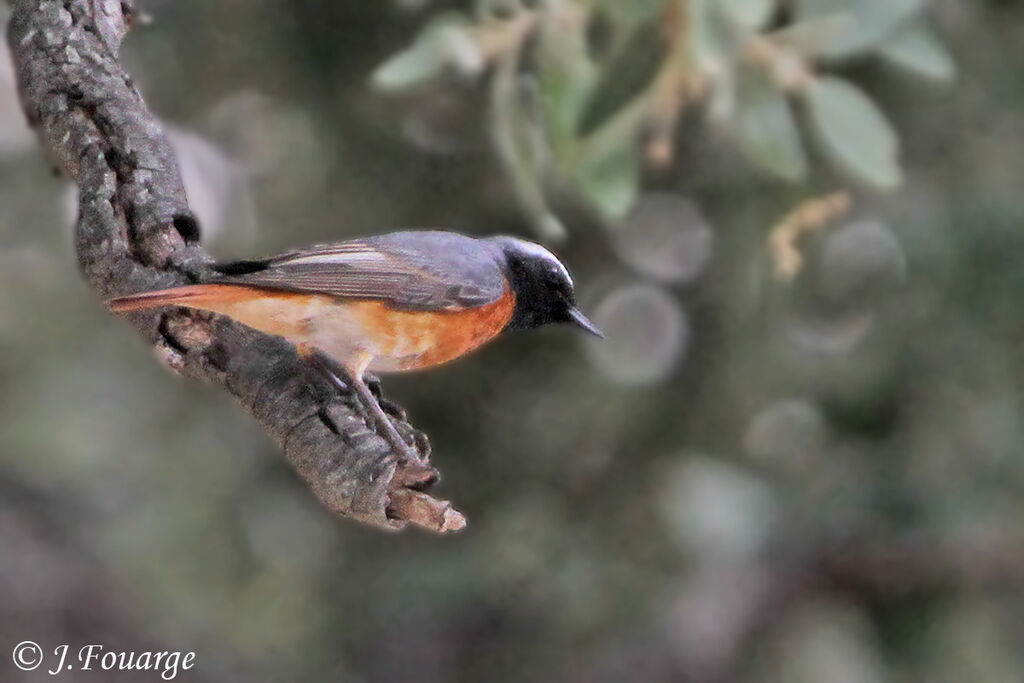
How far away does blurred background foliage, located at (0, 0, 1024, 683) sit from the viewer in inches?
215

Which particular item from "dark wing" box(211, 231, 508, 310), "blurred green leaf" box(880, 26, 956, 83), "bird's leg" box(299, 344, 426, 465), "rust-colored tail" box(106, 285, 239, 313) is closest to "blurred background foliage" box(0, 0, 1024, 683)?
"blurred green leaf" box(880, 26, 956, 83)

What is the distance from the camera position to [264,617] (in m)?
5.96

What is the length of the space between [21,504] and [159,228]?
3.95 metres

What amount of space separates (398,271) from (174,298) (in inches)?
33.0

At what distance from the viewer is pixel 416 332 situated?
11.4ft

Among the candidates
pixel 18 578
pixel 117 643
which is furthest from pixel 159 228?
pixel 18 578

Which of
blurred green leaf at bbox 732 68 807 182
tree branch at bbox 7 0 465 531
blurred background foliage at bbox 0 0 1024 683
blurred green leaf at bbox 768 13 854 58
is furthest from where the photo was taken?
blurred background foliage at bbox 0 0 1024 683

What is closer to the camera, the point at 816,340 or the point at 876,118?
the point at 876,118

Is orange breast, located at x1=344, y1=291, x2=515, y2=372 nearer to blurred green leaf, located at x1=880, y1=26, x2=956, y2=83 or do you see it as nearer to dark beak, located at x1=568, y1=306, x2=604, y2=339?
dark beak, located at x1=568, y1=306, x2=604, y2=339

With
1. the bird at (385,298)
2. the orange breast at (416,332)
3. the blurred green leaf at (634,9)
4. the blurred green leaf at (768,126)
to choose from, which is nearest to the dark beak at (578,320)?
the bird at (385,298)

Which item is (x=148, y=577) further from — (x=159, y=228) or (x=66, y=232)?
(x=159, y=228)

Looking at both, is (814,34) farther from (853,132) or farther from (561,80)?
(561,80)

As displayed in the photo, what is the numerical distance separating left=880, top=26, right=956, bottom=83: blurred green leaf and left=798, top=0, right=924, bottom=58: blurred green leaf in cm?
7

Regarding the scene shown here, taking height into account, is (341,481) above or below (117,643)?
above
